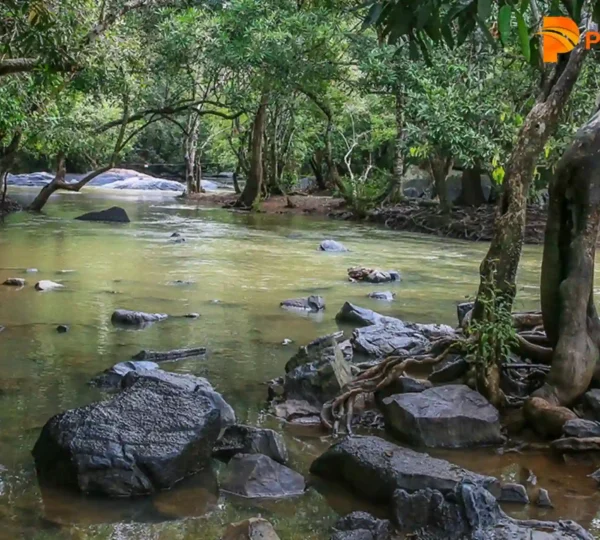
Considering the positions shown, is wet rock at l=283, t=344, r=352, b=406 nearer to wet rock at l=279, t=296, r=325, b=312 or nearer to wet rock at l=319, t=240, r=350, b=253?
wet rock at l=279, t=296, r=325, b=312

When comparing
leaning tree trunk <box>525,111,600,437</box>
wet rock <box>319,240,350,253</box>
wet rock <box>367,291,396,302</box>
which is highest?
leaning tree trunk <box>525,111,600,437</box>

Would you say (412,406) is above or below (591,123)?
below

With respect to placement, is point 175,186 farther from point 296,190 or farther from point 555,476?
point 555,476

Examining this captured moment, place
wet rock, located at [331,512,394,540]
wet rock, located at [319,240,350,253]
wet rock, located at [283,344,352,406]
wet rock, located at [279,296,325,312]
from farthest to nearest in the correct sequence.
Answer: wet rock, located at [319,240,350,253] → wet rock, located at [279,296,325,312] → wet rock, located at [283,344,352,406] → wet rock, located at [331,512,394,540]

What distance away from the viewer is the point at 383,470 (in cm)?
373

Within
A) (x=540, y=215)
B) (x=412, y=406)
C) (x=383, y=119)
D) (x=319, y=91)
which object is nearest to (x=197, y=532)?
(x=412, y=406)

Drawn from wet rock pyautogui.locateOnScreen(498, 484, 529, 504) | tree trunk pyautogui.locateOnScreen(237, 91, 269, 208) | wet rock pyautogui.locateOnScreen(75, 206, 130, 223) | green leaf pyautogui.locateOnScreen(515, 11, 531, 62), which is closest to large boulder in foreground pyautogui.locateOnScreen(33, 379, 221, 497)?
wet rock pyautogui.locateOnScreen(498, 484, 529, 504)

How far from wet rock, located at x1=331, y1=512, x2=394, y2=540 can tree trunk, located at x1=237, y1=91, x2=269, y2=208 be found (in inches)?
857

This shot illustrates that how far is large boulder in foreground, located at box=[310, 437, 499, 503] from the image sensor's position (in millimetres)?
3639

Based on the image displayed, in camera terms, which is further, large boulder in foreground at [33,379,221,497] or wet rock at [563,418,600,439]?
wet rock at [563,418,600,439]

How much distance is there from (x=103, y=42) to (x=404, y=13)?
8.32m

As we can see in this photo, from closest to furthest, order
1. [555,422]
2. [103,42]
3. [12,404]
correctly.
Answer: [555,422]
[12,404]
[103,42]

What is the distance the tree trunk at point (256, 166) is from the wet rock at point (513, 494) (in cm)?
2144

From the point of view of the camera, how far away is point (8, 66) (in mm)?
7461
